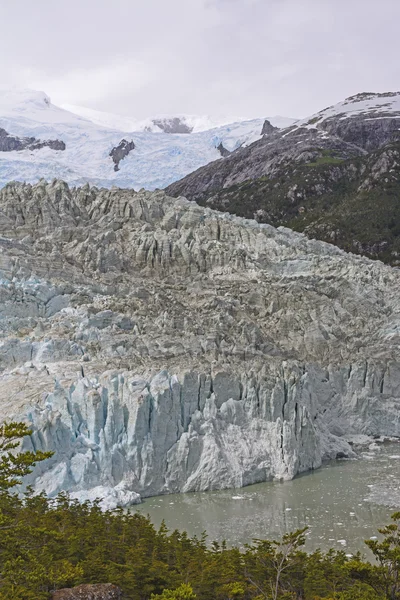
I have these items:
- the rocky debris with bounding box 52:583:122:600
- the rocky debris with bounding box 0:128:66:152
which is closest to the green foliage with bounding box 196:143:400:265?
the rocky debris with bounding box 0:128:66:152

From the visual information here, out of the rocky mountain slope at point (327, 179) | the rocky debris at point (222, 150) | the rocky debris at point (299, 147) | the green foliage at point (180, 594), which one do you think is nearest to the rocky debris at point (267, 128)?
the rocky debris at point (299, 147)

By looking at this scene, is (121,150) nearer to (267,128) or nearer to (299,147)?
(299,147)

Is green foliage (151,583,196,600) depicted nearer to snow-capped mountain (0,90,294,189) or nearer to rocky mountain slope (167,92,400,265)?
rocky mountain slope (167,92,400,265)

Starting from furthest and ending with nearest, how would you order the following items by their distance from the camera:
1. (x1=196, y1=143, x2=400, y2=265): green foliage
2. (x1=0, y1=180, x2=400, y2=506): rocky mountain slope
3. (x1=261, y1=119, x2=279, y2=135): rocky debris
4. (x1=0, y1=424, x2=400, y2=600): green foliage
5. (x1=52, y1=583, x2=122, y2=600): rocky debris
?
(x1=261, y1=119, x2=279, y2=135): rocky debris → (x1=196, y1=143, x2=400, y2=265): green foliage → (x1=0, y1=180, x2=400, y2=506): rocky mountain slope → (x1=52, y1=583, x2=122, y2=600): rocky debris → (x1=0, y1=424, x2=400, y2=600): green foliage

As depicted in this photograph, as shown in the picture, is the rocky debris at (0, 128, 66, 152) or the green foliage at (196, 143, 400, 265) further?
the rocky debris at (0, 128, 66, 152)

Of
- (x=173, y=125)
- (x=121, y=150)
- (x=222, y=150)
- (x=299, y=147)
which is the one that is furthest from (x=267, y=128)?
(x=121, y=150)

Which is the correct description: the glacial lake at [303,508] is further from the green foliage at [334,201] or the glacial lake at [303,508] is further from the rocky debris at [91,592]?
the green foliage at [334,201]

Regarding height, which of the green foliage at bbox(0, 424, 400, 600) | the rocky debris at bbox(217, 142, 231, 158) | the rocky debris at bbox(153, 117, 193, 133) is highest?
the rocky debris at bbox(153, 117, 193, 133)
